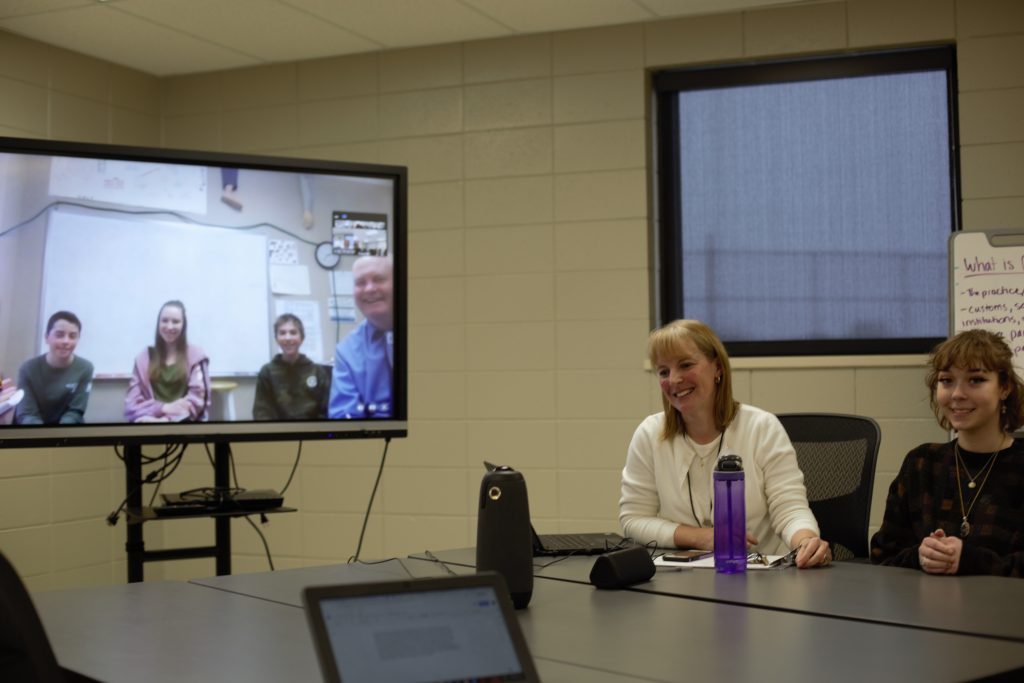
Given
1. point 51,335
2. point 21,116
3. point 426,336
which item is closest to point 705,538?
point 51,335

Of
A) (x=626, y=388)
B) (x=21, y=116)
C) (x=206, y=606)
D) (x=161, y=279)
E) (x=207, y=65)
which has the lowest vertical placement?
(x=206, y=606)

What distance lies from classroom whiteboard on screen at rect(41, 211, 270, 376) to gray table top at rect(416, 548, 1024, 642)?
1440 mm

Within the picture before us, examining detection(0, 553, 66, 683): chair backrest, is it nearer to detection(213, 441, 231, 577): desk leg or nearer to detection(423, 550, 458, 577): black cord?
detection(423, 550, 458, 577): black cord

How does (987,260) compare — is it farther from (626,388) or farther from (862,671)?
(862,671)

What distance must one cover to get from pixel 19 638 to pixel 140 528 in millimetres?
2190

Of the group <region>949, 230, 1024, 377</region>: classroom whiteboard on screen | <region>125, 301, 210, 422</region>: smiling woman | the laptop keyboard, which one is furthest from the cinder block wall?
the laptop keyboard

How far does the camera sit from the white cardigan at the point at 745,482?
2.75m

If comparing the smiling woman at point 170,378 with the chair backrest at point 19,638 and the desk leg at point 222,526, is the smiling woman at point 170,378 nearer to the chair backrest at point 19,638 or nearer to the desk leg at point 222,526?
the desk leg at point 222,526

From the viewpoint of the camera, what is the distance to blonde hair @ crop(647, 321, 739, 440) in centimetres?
291

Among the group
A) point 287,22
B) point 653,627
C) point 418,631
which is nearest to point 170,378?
point 287,22

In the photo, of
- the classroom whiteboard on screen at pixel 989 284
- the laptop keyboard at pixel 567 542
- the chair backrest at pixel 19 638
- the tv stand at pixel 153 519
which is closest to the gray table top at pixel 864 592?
the laptop keyboard at pixel 567 542

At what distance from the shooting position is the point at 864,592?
81.5 inches

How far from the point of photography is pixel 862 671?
150 cm

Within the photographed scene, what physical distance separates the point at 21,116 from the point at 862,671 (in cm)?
421
